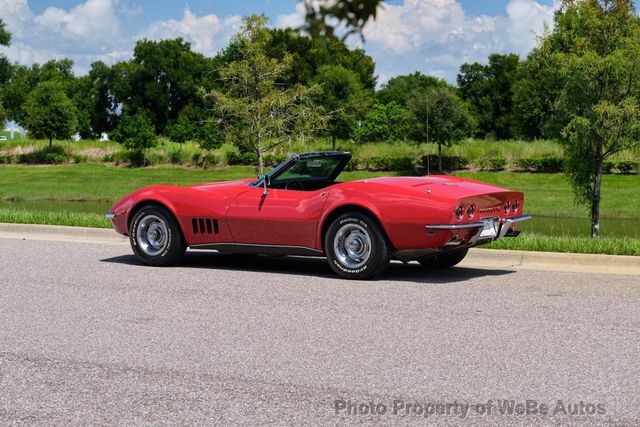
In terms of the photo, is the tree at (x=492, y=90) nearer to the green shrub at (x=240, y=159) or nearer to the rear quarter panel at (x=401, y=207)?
the green shrub at (x=240, y=159)

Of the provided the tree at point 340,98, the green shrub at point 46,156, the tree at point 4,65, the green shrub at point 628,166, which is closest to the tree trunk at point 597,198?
the green shrub at point 628,166

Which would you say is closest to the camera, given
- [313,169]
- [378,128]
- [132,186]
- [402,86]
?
[313,169]

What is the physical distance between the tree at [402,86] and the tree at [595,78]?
60774 millimetres

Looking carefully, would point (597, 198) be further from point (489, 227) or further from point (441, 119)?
point (441, 119)

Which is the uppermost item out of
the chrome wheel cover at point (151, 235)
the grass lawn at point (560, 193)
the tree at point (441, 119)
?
the tree at point (441, 119)

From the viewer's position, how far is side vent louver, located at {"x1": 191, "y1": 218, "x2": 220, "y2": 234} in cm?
1016

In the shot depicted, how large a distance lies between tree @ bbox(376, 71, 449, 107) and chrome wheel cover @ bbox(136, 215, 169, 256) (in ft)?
233

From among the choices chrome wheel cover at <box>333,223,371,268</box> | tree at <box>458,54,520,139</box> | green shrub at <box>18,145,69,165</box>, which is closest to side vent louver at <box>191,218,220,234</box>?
chrome wheel cover at <box>333,223,371,268</box>

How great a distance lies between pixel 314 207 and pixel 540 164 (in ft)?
103

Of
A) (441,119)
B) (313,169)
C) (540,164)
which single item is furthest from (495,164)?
(313,169)

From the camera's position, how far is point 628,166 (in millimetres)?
36312

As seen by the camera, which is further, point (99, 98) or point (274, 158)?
point (99, 98)

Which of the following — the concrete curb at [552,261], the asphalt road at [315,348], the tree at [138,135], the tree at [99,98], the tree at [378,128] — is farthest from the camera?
the tree at [99,98]

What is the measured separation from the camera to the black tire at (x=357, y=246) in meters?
9.16
